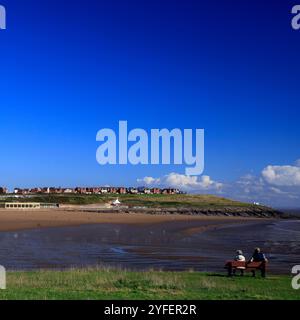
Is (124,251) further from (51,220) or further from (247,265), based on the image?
(51,220)

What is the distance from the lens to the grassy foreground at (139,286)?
51.9 feet

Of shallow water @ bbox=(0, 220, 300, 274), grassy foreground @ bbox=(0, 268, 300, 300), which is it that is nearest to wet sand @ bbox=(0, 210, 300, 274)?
shallow water @ bbox=(0, 220, 300, 274)

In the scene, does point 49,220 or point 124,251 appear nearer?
point 124,251

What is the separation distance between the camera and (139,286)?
18.0 metres

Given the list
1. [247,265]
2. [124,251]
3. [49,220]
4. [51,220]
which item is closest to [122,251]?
[124,251]

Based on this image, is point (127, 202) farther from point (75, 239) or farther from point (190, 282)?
point (190, 282)

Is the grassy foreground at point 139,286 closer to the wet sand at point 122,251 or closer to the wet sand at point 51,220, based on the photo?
the wet sand at point 122,251

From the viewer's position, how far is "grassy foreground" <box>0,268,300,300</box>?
15812 millimetres

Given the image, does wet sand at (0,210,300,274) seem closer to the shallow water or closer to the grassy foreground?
the shallow water

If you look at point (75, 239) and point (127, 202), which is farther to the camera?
point (127, 202)

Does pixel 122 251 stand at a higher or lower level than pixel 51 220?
higher
